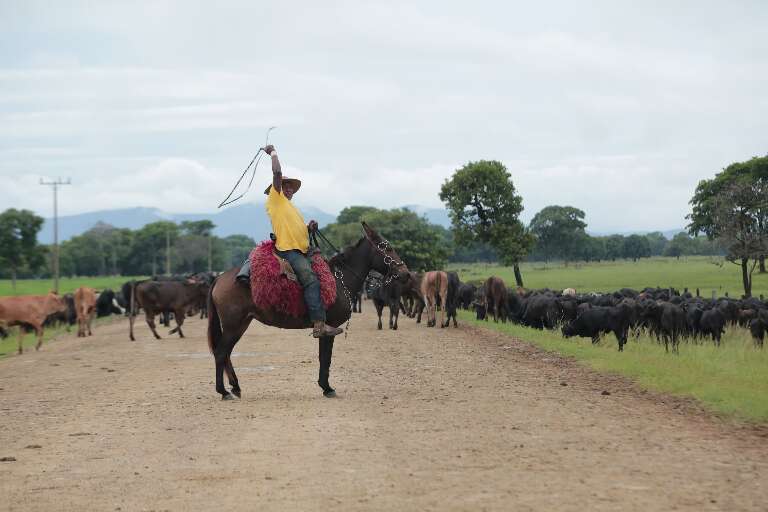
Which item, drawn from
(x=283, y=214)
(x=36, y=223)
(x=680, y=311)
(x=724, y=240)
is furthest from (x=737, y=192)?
(x=36, y=223)

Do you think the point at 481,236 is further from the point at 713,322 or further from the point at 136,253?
the point at 136,253

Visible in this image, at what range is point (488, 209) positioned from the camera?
69.5m

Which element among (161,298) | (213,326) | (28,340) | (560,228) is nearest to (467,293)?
(161,298)

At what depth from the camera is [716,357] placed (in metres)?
18.0

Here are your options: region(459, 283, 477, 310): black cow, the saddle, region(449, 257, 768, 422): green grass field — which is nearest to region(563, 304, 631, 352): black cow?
region(449, 257, 768, 422): green grass field

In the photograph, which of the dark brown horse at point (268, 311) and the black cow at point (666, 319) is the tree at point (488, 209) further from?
the dark brown horse at point (268, 311)

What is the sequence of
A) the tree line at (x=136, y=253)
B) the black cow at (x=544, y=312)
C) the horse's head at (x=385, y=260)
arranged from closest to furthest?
the horse's head at (x=385, y=260) → the black cow at (x=544, y=312) → the tree line at (x=136, y=253)

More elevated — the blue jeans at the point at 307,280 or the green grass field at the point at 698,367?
the blue jeans at the point at 307,280

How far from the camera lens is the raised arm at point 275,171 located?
39.4ft

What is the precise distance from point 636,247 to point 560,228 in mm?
42217

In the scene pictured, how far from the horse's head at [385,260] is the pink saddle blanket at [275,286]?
130 cm

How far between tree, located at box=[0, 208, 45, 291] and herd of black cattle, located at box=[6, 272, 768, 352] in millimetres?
54973

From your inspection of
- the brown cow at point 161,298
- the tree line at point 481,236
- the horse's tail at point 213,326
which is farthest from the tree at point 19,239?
the horse's tail at point 213,326

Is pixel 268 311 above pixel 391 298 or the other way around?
above
